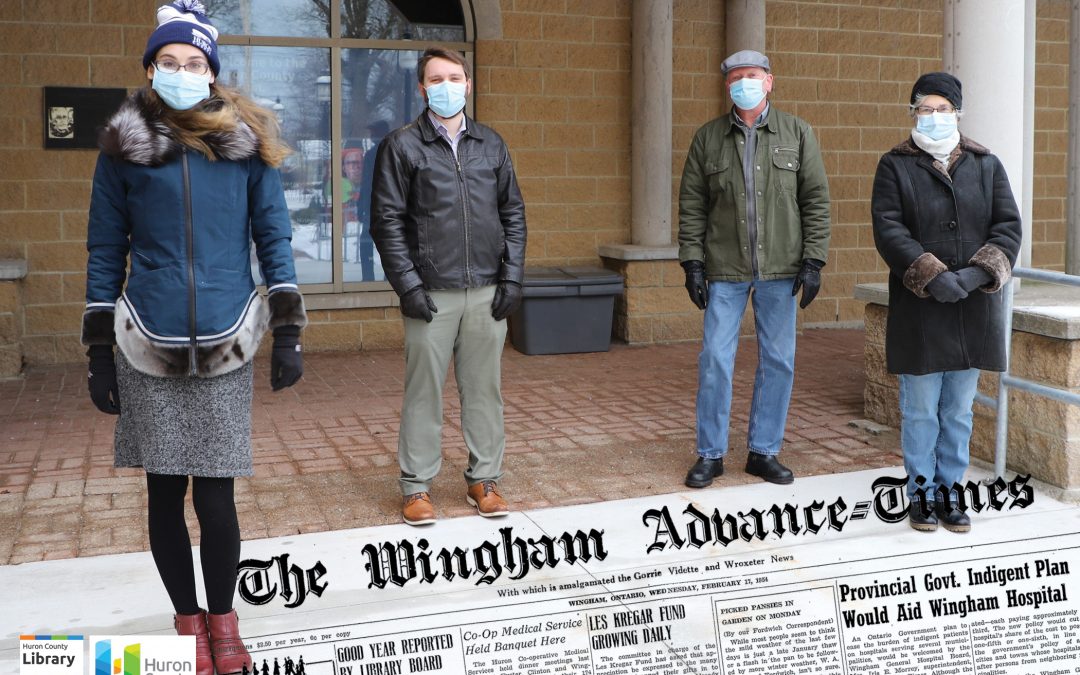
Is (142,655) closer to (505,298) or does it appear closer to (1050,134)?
(505,298)

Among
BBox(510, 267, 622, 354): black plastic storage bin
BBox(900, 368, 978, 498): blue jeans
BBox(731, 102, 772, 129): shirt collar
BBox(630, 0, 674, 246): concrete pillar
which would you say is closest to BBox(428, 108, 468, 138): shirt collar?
BBox(731, 102, 772, 129): shirt collar

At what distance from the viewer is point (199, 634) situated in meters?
3.66

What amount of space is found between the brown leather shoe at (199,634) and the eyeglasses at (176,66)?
163 cm

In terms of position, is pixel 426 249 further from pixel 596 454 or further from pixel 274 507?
pixel 596 454

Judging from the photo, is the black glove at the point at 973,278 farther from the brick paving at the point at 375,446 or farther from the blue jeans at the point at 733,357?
the brick paving at the point at 375,446

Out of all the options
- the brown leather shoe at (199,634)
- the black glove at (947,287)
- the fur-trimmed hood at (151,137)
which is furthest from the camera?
the black glove at (947,287)

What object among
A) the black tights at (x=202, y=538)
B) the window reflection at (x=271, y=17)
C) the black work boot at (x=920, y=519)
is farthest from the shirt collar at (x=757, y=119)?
the window reflection at (x=271, y=17)

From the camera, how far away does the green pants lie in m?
5.04

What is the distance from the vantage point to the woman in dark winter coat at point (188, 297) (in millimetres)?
3492

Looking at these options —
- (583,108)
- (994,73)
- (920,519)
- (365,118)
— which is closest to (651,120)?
(583,108)

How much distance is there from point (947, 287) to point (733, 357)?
1232 millimetres

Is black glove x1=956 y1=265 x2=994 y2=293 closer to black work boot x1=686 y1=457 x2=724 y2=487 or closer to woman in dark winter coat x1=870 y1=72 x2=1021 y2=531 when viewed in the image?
woman in dark winter coat x1=870 y1=72 x2=1021 y2=531

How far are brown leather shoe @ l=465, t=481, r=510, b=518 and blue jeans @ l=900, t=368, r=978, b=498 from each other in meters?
1.71

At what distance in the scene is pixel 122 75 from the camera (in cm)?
915
